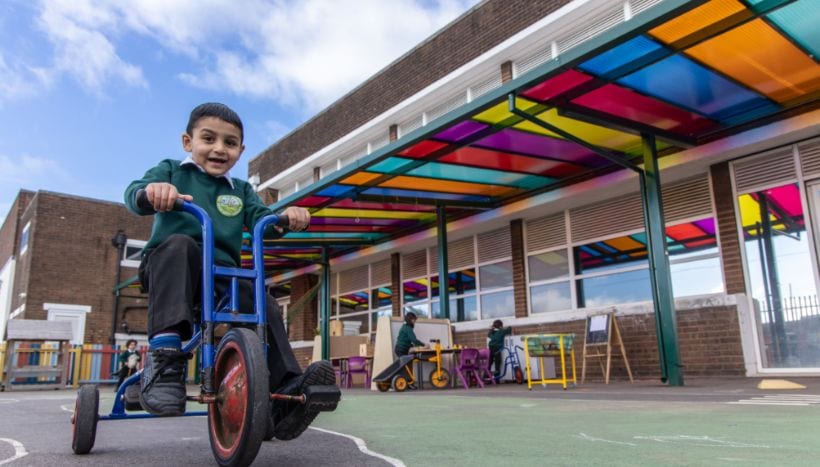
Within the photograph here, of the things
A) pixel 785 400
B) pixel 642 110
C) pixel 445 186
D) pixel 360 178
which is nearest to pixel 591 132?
pixel 642 110

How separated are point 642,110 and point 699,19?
2.42m

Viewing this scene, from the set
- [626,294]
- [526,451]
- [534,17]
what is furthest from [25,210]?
[526,451]

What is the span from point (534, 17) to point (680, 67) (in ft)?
17.3

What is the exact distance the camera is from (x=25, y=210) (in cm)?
2686

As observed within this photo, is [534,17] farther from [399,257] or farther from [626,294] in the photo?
[399,257]

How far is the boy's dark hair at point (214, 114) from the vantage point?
9.70 feet

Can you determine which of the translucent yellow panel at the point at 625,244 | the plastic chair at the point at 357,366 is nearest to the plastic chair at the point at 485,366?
the plastic chair at the point at 357,366

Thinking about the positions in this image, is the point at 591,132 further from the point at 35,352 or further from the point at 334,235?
the point at 35,352

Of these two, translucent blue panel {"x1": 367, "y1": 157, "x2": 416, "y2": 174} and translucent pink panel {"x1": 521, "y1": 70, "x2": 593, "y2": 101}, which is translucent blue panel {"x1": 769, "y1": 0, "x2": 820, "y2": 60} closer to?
translucent pink panel {"x1": 521, "y1": 70, "x2": 593, "y2": 101}

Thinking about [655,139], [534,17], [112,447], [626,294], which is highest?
[534,17]

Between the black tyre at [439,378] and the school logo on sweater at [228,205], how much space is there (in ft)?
27.2

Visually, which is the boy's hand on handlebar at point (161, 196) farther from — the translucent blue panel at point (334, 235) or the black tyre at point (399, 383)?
the translucent blue panel at point (334, 235)

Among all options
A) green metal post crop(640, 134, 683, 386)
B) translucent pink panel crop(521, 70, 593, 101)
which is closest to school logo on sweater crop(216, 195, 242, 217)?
translucent pink panel crop(521, 70, 593, 101)

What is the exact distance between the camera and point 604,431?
3537mm
